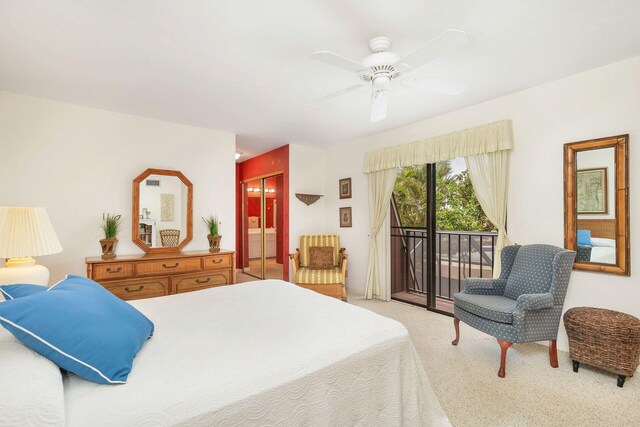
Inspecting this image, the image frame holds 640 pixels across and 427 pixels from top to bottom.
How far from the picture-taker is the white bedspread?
937 millimetres

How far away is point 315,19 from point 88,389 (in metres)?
2.14

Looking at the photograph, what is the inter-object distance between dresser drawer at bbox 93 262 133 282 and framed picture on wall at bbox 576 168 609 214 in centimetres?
441

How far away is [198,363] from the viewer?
1154 mm

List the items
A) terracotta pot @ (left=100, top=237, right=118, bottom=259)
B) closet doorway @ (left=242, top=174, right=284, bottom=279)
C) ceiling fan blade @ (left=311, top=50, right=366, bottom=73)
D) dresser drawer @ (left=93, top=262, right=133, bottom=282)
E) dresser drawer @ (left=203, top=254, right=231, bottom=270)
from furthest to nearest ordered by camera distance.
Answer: closet doorway @ (left=242, top=174, right=284, bottom=279) → dresser drawer @ (left=203, top=254, right=231, bottom=270) → terracotta pot @ (left=100, top=237, right=118, bottom=259) → dresser drawer @ (left=93, top=262, right=133, bottom=282) → ceiling fan blade @ (left=311, top=50, right=366, bottom=73)

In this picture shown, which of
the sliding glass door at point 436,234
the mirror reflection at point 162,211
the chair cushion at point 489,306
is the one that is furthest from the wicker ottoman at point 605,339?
the mirror reflection at point 162,211

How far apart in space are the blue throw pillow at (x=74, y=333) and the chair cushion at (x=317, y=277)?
2.91m

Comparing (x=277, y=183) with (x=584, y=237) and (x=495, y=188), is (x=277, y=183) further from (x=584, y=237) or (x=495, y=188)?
(x=584, y=237)

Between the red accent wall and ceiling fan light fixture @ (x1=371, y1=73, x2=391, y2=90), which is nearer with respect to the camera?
ceiling fan light fixture @ (x1=371, y1=73, x2=391, y2=90)

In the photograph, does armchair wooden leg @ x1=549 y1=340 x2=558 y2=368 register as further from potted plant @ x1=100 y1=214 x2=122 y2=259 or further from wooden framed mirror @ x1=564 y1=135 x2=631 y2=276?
potted plant @ x1=100 y1=214 x2=122 y2=259

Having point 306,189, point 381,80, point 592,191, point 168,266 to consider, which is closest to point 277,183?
point 306,189

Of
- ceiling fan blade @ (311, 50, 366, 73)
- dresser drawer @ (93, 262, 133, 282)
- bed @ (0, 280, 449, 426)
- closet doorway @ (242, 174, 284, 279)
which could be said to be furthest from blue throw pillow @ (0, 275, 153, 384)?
closet doorway @ (242, 174, 284, 279)

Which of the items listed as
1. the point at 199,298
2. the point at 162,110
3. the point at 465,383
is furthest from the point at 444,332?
the point at 162,110

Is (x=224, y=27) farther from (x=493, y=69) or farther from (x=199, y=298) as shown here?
(x=493, y=69)

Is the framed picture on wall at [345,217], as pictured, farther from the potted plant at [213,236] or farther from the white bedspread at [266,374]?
the white bedspread at [266,374]
